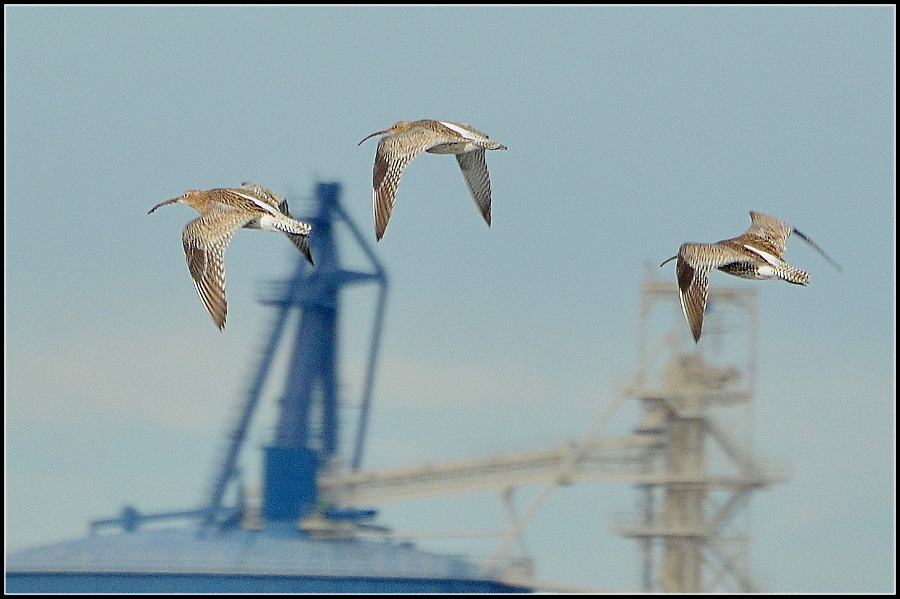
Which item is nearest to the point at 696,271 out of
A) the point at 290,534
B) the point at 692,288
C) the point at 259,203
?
the point at 692,288

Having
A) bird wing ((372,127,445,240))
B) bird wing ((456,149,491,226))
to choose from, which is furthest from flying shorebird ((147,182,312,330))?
bird wing ((456,149,491,226))

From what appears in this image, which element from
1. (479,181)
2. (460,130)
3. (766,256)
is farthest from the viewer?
(479,181)

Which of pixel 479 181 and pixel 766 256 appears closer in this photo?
pixel 766 256

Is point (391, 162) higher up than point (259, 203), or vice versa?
point (391, 162)

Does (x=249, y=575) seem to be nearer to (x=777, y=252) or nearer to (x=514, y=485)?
(x=514, y=485)

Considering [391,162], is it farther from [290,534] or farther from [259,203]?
[290,534]

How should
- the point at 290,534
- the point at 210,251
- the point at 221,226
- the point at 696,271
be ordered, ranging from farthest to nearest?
the point at 290,534, the point at 221,226, the point at 696,271, the point at 210,251

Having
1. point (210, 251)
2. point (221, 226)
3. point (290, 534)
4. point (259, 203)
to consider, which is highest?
point (259, 203)

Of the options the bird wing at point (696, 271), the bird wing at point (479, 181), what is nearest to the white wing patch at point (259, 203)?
the bird wing at point (479, 181)

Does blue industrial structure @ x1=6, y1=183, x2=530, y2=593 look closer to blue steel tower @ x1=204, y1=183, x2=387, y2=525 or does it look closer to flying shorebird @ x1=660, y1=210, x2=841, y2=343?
blue steel tower @ x1=204, y1=183, x2=387, y2=525

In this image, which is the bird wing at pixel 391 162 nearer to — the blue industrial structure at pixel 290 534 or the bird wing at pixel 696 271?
the bird wing at pixel 696 271
